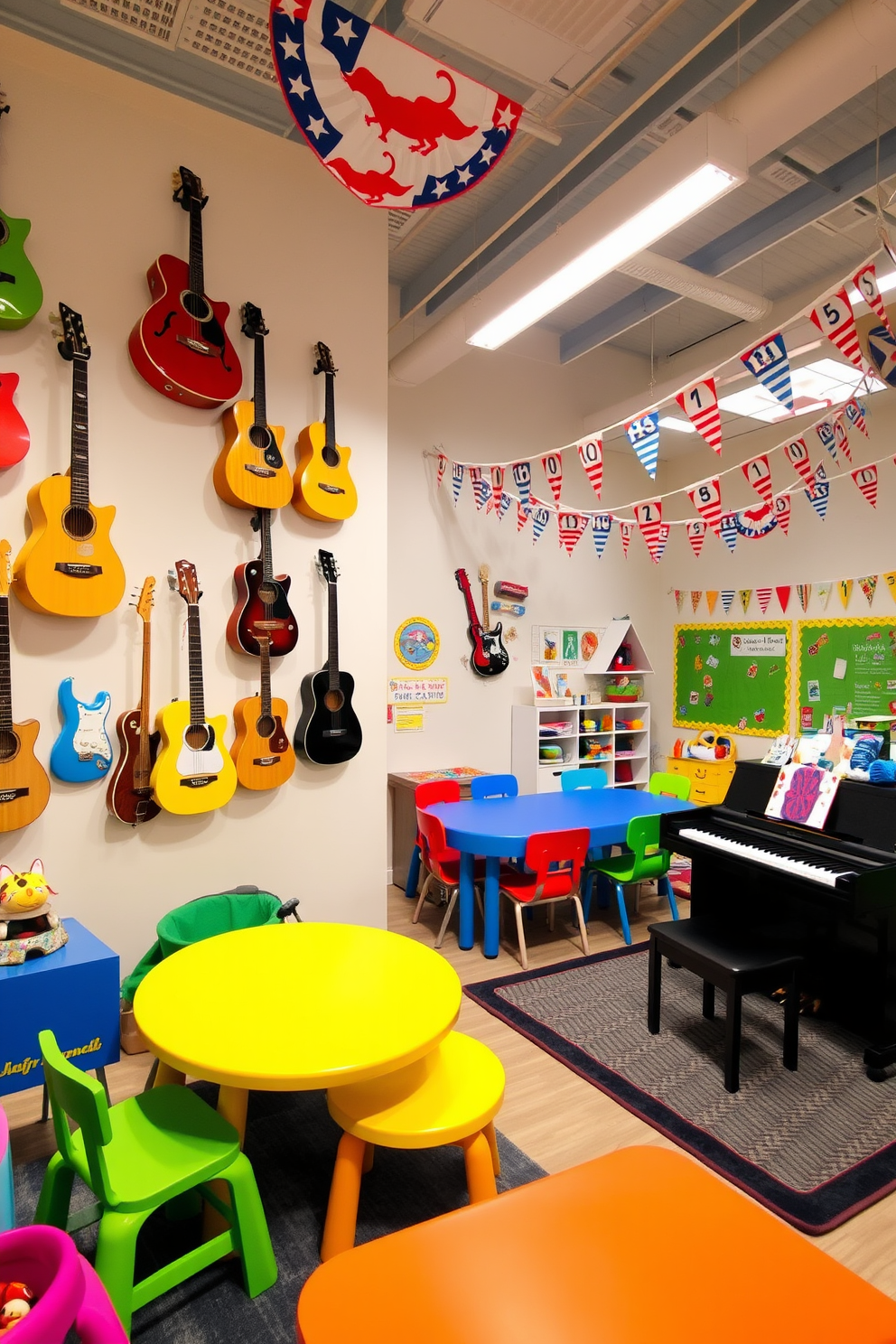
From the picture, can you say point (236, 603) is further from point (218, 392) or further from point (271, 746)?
point (218, 392)

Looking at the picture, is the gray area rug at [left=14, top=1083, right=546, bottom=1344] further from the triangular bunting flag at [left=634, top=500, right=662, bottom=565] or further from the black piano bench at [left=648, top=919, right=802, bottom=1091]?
the triangular bunting flag at [left=634, top=500, right=662, bottom=565]

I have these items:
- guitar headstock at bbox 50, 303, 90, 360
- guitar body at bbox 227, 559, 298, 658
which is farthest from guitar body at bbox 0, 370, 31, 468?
guitar body at bbox 227, 559, 298, 658

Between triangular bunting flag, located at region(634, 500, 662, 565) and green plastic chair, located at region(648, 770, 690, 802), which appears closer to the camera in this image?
green plastic chair, located at region(648, 770, 690, 802)

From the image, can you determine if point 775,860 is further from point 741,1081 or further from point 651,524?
point 651,524

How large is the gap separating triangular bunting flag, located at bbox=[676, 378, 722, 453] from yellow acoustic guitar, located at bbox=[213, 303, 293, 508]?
180 cm

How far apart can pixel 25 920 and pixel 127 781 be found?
693 mm

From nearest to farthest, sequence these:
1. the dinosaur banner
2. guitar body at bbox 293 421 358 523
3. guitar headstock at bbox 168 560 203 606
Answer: the dinosaur banner → guitar headstock at bbox 168 560 203 606 → guitar body at bbox 293 421 358 523

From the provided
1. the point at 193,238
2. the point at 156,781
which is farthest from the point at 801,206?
the point at 156,781

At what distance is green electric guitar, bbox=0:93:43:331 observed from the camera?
254 cm

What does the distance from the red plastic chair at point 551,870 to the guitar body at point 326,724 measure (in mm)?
967

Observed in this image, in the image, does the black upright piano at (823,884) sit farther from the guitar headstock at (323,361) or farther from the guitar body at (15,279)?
the guitar body at (15,279)

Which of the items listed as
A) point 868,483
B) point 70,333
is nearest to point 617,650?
point 868,483

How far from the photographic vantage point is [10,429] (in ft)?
8.35

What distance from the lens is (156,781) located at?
9.33 feet
